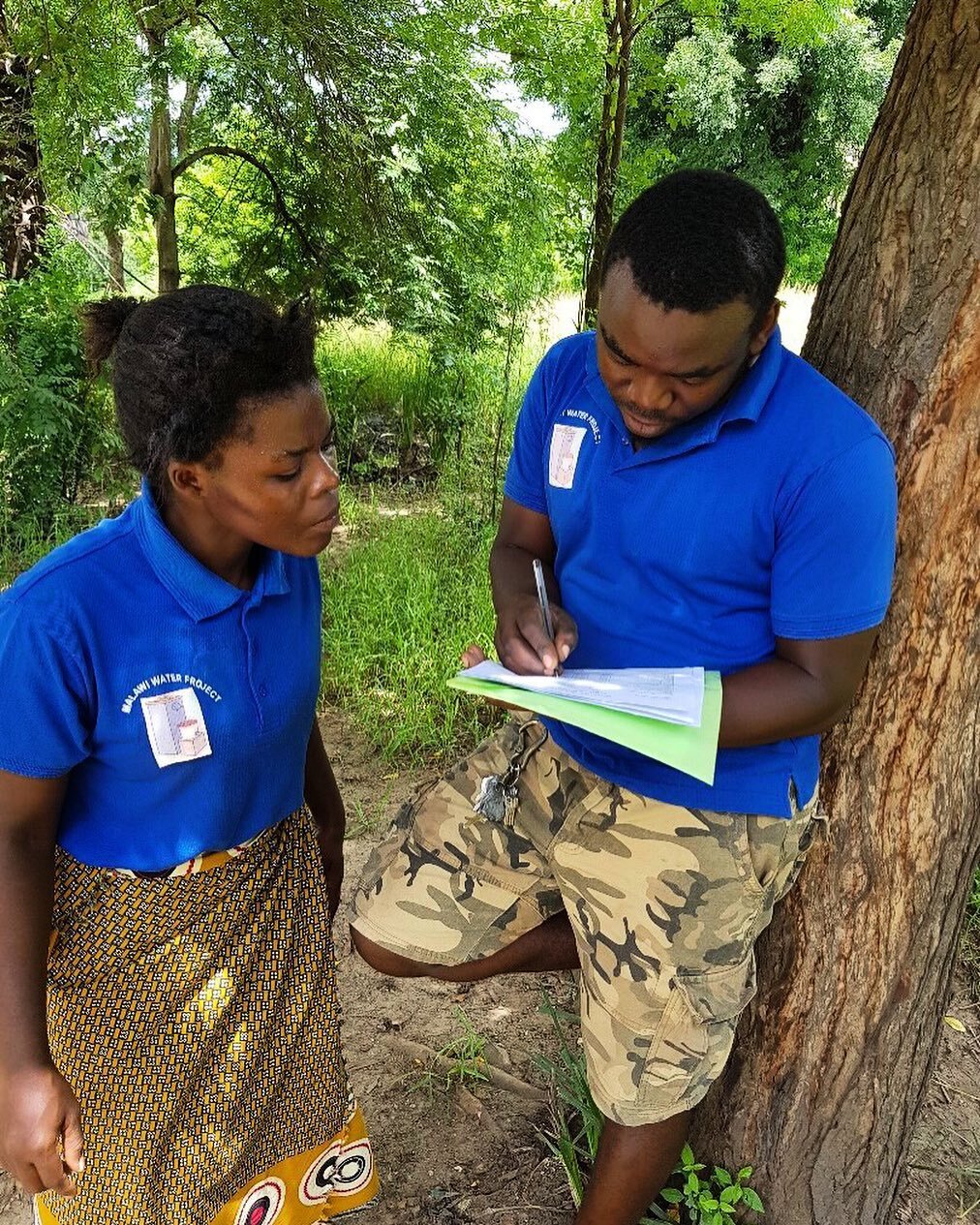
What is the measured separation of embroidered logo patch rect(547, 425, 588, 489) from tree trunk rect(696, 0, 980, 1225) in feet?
1.57

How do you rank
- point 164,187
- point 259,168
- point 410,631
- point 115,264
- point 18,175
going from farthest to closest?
point 115,264 → point 18,175 → point 259,168 → point 164,187 → point 410,631

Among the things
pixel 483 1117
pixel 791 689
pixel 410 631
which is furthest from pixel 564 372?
pixel 410 631

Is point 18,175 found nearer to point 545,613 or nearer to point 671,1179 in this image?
point 545,613

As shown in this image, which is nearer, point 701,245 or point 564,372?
point 701,245

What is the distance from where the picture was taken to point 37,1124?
129 centimetres

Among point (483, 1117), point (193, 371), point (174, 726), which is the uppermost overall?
point (193, 371)

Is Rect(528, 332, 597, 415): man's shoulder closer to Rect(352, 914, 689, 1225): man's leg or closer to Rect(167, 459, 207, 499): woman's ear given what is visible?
Rect(167, 459, 207, 499): woman's ear

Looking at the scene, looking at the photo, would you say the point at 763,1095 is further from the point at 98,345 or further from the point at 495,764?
the point at 98,345

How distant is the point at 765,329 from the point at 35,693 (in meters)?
1.13

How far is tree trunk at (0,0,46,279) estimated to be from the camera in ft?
16.7

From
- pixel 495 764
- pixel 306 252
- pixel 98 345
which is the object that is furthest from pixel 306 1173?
pixel 306 252

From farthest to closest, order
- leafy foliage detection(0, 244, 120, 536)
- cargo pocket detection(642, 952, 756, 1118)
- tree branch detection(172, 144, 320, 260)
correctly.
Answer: tree branch detection(172, 144, 320, 260) → leafy foliage detection(0, 244, 120, 536) → cargo pocket detection(642, 952, 756, 1118)

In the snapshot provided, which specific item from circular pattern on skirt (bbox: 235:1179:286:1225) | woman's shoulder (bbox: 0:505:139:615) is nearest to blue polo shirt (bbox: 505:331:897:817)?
woman's shoulder (bbox: 0:505:139:615)

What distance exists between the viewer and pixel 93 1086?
146 centimetres
